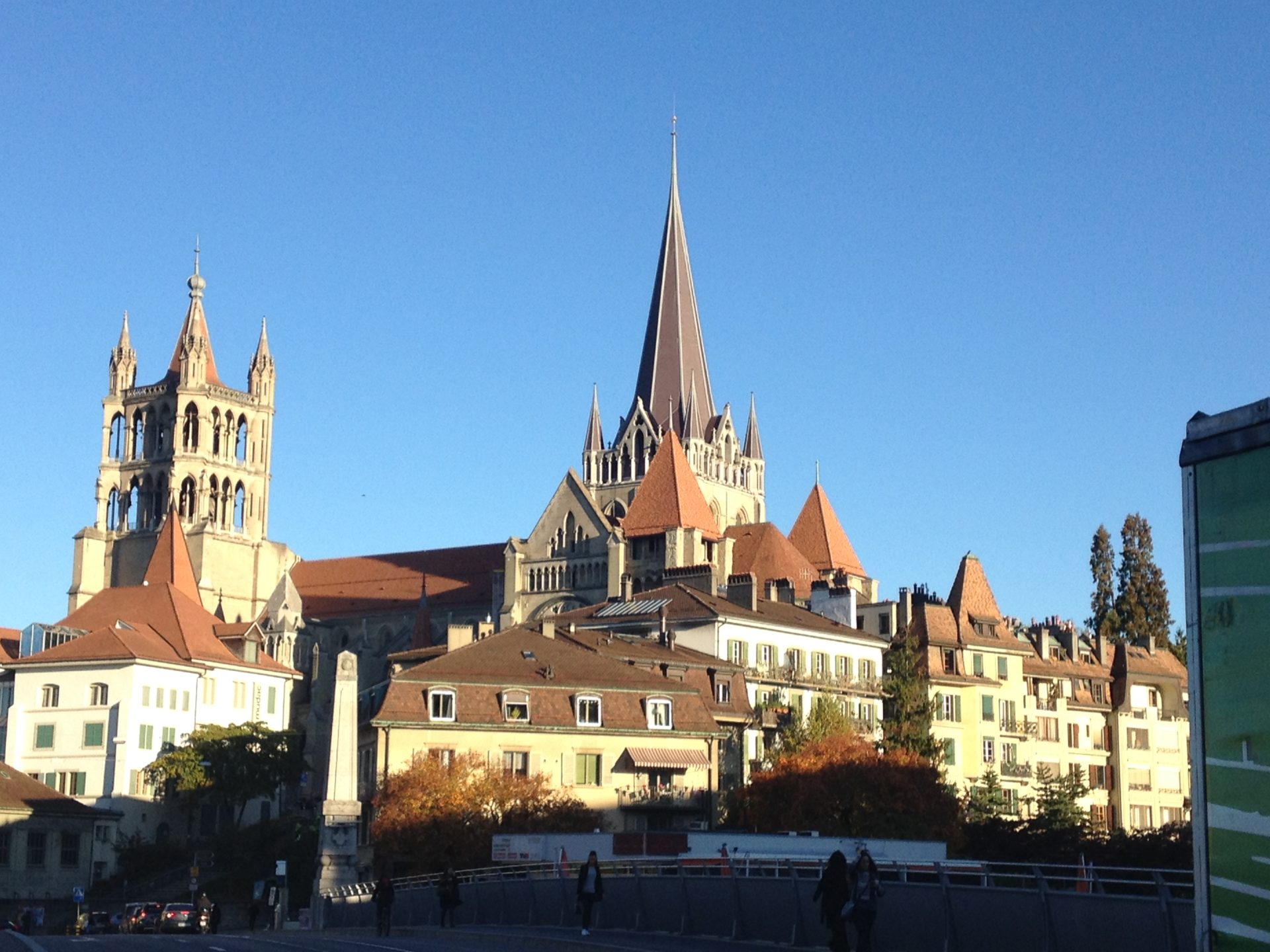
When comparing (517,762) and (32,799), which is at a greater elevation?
(517,762)

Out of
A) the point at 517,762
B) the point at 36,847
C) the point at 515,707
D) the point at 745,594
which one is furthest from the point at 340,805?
the point at 745,594

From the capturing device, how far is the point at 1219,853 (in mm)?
13906

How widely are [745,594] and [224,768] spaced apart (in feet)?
87.2

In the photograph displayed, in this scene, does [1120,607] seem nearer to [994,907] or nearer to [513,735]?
[513,735]

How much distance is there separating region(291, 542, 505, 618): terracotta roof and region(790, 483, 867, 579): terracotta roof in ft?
82.4

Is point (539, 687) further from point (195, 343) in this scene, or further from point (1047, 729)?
point (195, 343)

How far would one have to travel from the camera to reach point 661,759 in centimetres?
6975

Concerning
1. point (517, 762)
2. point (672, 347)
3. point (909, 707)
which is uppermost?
point (672, 347)

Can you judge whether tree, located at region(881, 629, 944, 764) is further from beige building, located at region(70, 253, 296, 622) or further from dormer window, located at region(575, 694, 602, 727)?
beige building, located at region(70, 253, 296, 622)

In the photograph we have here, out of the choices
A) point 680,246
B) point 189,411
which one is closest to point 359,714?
point 189,411

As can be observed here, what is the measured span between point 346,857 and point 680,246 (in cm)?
13351

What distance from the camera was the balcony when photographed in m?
69.4

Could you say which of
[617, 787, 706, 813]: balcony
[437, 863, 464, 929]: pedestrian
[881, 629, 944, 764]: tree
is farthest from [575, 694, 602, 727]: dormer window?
[437, 863, 464, 929]: pedestrian

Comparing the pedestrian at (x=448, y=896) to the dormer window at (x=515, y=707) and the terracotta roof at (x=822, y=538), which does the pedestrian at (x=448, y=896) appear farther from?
the terracotta roof at (x=822, y=538)
